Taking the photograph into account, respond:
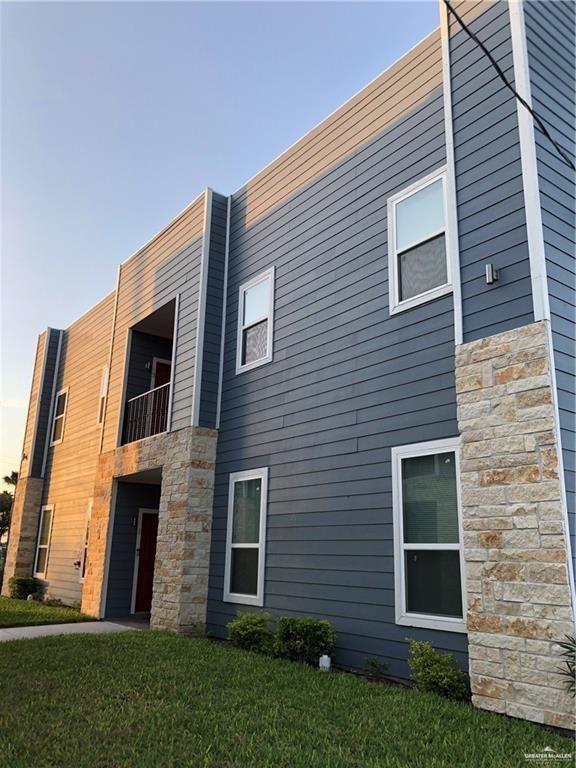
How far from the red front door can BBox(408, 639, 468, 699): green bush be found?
6.49 m

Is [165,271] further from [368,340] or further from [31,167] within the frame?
[368,340]

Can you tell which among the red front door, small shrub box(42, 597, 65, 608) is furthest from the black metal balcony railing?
small shrub box(42, 597, 65, 608)

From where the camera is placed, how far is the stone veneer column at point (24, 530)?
13.4 m

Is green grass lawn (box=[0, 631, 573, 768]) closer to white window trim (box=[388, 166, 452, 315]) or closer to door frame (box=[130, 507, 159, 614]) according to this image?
white window trim (box=[388, 166, 452, 315])

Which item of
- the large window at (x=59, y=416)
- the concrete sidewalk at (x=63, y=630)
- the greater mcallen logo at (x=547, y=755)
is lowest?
the concrete sidewalk at (x=63, y=630)

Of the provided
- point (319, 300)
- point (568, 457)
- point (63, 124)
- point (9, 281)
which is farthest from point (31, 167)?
point (568, 457)

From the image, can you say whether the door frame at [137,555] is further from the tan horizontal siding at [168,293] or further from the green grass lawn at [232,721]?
the green grass lawn at [232,721]

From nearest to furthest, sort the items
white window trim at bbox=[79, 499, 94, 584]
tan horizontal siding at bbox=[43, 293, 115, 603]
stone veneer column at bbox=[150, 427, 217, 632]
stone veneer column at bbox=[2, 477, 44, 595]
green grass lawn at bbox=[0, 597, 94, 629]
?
stone veneer column at bbox=[150, 427, 217, 632] → green grass lawn at bbox=[0, 597, 94, 629] → white window trim at bbox=[79, 499, 94, 584] → tan horizontal siding at bbox=[43, 293, 115, 603] → stone veneer column at bbox=[2, 477, 44, 595]

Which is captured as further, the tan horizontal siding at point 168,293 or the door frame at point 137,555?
the door frame at point 137,555

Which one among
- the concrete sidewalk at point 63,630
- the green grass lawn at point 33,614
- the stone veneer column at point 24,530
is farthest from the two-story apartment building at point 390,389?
the stone veneer column at point 24,530

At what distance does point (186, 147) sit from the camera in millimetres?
11492

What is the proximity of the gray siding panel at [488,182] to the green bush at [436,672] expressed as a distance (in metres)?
2.68

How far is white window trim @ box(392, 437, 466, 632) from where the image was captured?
4805 mm

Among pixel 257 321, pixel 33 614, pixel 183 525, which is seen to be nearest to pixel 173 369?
pixel 257 321
